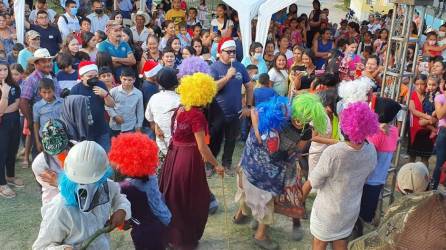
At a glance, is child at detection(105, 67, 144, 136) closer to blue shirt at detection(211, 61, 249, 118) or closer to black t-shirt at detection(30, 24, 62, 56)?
blue shirt at detection(211, 61, 249, 118)

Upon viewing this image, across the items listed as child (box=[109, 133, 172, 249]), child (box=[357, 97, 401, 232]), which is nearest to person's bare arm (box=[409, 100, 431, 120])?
child (box=[357, 97, 401, 232])

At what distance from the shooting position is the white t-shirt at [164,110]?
451 centimetres

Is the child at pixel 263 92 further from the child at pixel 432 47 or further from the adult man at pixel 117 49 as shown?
the child at pixel 432 47

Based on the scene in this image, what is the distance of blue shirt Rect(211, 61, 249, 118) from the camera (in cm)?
573

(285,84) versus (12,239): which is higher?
(285,84)

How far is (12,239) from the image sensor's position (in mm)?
4453

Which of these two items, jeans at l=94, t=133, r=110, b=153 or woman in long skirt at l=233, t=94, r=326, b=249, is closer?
woman in long skirt at l=233, t=94, r=326, b=249

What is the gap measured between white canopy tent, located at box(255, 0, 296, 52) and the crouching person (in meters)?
6.54

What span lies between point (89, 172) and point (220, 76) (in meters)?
3.51

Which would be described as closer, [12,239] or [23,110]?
[12,239]

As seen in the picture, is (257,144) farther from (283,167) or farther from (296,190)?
(296,190)

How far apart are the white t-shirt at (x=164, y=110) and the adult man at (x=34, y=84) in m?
1.45

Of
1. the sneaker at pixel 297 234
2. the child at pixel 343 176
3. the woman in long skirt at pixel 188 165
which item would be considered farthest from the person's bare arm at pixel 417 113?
the woman in long skirt at pixel 188 165

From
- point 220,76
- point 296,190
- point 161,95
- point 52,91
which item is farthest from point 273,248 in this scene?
point 52,91
